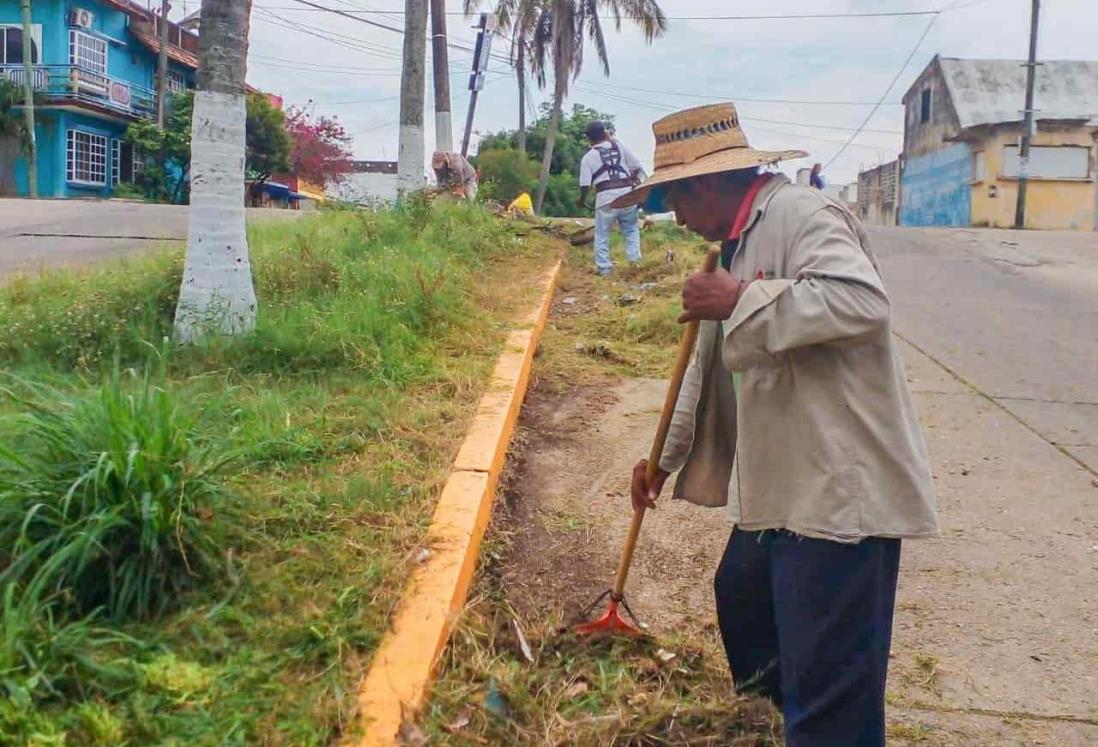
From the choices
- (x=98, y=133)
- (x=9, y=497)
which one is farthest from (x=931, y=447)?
(x=98, y=133)

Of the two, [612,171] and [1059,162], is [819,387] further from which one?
[1059,162]

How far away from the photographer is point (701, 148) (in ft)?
8.11

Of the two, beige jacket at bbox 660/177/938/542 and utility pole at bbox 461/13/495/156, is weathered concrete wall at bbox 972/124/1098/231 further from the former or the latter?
beige jacket at bbox 660/177/938/542

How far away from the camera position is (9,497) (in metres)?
2.77

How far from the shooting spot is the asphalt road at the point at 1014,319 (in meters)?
6.36

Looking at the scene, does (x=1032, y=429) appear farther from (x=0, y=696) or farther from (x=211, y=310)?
(x=0, y=696)

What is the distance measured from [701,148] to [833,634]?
1149 mm

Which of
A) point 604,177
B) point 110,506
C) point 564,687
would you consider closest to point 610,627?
point 564,687

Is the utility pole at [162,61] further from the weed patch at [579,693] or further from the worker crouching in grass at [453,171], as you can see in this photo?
the weed patch at [579,693]

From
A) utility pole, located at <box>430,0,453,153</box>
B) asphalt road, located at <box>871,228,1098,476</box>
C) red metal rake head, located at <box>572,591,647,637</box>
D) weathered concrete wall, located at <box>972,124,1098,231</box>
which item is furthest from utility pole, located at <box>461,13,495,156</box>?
weathered concrete wall, located at <box>972,124,1098,231</box>

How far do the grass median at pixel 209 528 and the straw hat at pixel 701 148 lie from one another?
1.43 m

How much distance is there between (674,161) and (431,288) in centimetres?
375

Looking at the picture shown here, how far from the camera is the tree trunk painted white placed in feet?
18.0

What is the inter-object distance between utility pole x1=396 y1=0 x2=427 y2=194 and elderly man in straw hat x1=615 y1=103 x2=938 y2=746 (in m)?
10.0
